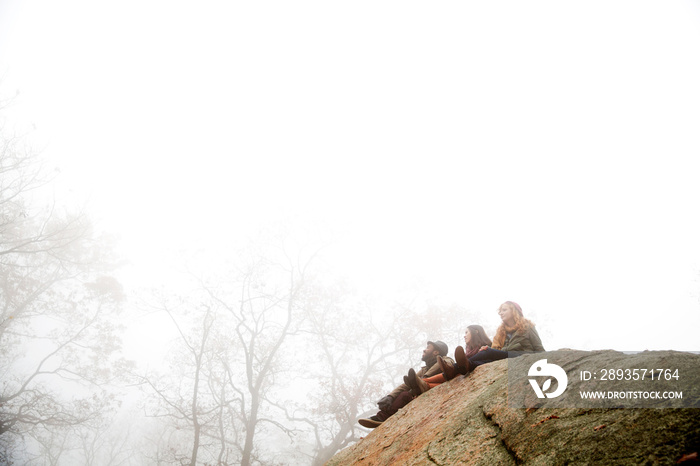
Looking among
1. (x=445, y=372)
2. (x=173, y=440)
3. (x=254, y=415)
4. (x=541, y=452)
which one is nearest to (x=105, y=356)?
(x=254, y=415)

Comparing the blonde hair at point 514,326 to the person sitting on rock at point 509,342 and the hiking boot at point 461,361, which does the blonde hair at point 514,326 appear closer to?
the person sitting on rock at point 509,342

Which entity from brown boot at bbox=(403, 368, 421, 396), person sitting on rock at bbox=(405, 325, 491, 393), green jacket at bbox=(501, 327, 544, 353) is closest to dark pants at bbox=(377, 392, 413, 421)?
brown boot at bbox=(403, 368, 421, 396)

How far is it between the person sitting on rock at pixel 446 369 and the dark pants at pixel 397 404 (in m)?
0.38

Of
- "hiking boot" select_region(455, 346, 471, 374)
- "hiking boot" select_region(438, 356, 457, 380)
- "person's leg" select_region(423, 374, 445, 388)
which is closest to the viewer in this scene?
"hiking boot" select_region(455, 346, 471, 374)

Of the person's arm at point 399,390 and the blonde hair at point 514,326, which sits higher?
the blonde hair at point 514,326

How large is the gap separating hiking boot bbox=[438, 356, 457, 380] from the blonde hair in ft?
4.96

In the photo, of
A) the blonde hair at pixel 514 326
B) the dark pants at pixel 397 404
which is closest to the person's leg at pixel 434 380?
the dark pants at pixel 397 404

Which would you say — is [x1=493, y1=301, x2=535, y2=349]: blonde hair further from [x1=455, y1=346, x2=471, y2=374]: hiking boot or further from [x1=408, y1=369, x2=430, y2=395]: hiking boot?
[x1=408, y1=369, x2=430, y2=395]: hiking boot

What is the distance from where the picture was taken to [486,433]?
2350 millimetres

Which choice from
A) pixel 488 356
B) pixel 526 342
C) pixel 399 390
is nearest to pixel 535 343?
pixel 526 342

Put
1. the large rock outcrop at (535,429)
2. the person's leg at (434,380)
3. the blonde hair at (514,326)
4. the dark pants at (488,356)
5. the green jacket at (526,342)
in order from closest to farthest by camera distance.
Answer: the large rock outcrop at (535,429), the dark pants at (488,356), the person's leg at (434,380), the green jacket at (526,342), the blonde hair at (514,326)

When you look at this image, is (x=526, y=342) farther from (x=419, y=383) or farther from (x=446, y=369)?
(x=419, y=383)

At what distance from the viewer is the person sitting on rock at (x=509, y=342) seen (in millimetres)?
3971

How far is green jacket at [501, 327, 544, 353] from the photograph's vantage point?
448 centimetres
